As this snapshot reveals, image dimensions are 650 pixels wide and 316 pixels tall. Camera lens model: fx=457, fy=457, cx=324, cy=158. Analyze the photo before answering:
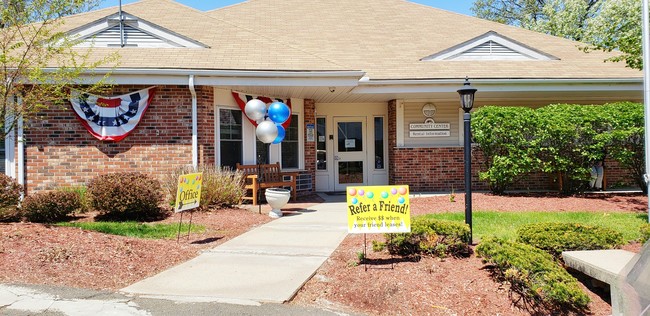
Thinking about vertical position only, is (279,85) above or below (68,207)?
above

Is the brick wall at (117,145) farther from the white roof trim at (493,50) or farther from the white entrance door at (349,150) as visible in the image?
the white roof trim at (493,50)

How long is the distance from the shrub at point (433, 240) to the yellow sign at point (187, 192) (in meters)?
3.28

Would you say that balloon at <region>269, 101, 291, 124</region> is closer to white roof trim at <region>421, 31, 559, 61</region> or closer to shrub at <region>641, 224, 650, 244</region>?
white roof trim at <region>421, 31, 559, 61</region>

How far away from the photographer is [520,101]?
13.4 m

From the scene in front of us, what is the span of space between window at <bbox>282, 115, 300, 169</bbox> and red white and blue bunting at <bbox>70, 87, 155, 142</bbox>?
3.78m

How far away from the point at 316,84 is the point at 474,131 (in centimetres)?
419

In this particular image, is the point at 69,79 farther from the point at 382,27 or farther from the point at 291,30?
the point at 382,27

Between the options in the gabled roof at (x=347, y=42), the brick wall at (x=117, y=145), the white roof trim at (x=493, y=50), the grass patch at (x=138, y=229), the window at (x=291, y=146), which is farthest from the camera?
the white roof trim at (x=493, y=50)

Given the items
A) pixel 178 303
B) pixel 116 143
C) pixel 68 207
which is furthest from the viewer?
pixel 116 143

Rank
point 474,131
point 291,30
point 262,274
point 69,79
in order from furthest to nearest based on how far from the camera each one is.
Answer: point 291,30
point 474,131
point 69,79
point 262,274

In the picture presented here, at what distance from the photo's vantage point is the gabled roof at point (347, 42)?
10984mm

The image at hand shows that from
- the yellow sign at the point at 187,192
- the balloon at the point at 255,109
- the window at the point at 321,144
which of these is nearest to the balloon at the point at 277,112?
the balloon at the point at 255,109

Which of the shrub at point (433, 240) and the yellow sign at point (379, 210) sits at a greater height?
the yellow sign at point (379, 210)

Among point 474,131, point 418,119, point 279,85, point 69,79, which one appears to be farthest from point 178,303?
point 418,119
